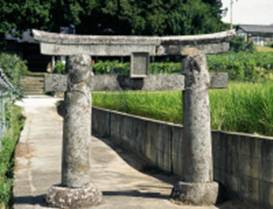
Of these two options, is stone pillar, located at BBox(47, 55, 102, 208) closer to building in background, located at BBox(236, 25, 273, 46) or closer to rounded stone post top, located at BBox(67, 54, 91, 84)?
rounded stone post top, located at BBox(67, 54, 91, 84)

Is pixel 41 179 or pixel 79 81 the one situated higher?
pixel 79 81

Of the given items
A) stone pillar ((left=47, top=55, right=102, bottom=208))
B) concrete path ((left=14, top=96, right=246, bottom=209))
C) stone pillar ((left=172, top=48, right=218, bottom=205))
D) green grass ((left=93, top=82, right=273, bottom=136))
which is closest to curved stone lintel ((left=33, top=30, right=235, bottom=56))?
stone pillar ((left=47, top=55, right=102, bottom=208))

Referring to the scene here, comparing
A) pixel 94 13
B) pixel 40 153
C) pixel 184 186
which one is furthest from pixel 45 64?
pixel 184 186

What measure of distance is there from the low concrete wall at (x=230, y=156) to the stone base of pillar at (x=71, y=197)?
6.53ft

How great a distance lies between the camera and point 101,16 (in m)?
41.8

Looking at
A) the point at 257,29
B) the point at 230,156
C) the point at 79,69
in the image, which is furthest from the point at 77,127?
the point at 257,29

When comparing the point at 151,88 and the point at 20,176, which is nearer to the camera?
the point at 151,88

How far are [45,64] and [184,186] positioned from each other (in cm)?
3800

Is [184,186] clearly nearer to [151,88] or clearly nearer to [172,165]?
[151,88]

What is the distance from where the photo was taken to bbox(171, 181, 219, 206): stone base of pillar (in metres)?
8.84

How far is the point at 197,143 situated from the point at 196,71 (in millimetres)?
1029

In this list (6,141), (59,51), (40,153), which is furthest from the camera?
(40,153)

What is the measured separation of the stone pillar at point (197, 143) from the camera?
8.87m

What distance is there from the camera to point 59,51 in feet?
30.8
